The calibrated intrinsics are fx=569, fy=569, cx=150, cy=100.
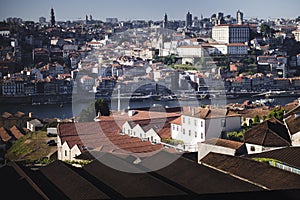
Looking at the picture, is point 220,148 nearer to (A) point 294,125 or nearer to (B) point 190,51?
(A) point 294,125

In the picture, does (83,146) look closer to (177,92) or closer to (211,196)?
(211,196)

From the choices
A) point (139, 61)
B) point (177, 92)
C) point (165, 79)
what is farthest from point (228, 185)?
point (139, 61)

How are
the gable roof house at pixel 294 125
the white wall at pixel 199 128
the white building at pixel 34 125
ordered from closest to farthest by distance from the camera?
1. the gable roof house at pixel 294 125
2. the white wall at pixel 199 128
3. the white building at pixel 34 125

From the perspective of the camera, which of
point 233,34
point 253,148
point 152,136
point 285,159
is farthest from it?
point 233,34

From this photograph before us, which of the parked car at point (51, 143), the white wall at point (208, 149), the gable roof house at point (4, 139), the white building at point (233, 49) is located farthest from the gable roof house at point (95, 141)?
the white building at point (233, 49)

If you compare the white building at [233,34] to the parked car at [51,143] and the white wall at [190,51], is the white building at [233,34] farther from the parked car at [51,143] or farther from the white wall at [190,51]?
the parked car at [51,143]

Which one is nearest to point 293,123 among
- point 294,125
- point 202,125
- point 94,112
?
point 294,125

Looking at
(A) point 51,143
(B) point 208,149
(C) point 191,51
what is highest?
(C) point 191,51
